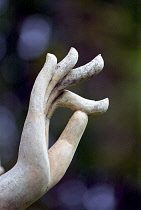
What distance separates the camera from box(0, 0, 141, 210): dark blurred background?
4.44 meters

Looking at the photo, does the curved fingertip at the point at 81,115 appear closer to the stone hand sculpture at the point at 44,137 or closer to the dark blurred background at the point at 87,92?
the stone hand sculpture at the point at 44,137

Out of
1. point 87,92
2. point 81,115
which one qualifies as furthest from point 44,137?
point 87,92

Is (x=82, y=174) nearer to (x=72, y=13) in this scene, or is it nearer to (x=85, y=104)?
(x=72, y=13)

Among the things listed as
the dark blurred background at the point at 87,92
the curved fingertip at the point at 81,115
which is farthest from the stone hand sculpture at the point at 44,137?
the dark blurred background at the point at 87,92

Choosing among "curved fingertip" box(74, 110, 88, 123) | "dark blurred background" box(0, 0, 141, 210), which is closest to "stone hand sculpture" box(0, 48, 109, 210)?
"curved fingertip" box(74, 110, 88, 123)

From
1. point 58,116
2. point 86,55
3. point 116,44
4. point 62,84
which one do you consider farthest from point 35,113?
point 116,44

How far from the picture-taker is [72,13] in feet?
15.2

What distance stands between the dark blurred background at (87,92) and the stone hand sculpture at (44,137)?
2.43 metres

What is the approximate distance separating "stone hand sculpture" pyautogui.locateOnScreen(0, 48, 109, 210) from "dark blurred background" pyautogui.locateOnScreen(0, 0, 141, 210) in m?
2.43

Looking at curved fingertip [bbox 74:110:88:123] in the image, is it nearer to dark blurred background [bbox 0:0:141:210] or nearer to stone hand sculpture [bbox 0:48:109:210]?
stone hand sculpture [bbox 0:48:109:210]

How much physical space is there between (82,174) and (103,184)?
0.26 m

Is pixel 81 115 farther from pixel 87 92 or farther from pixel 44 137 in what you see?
pixel 87 92

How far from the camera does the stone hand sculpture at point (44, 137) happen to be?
5.60 ft

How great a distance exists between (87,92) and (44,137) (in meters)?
2.70
